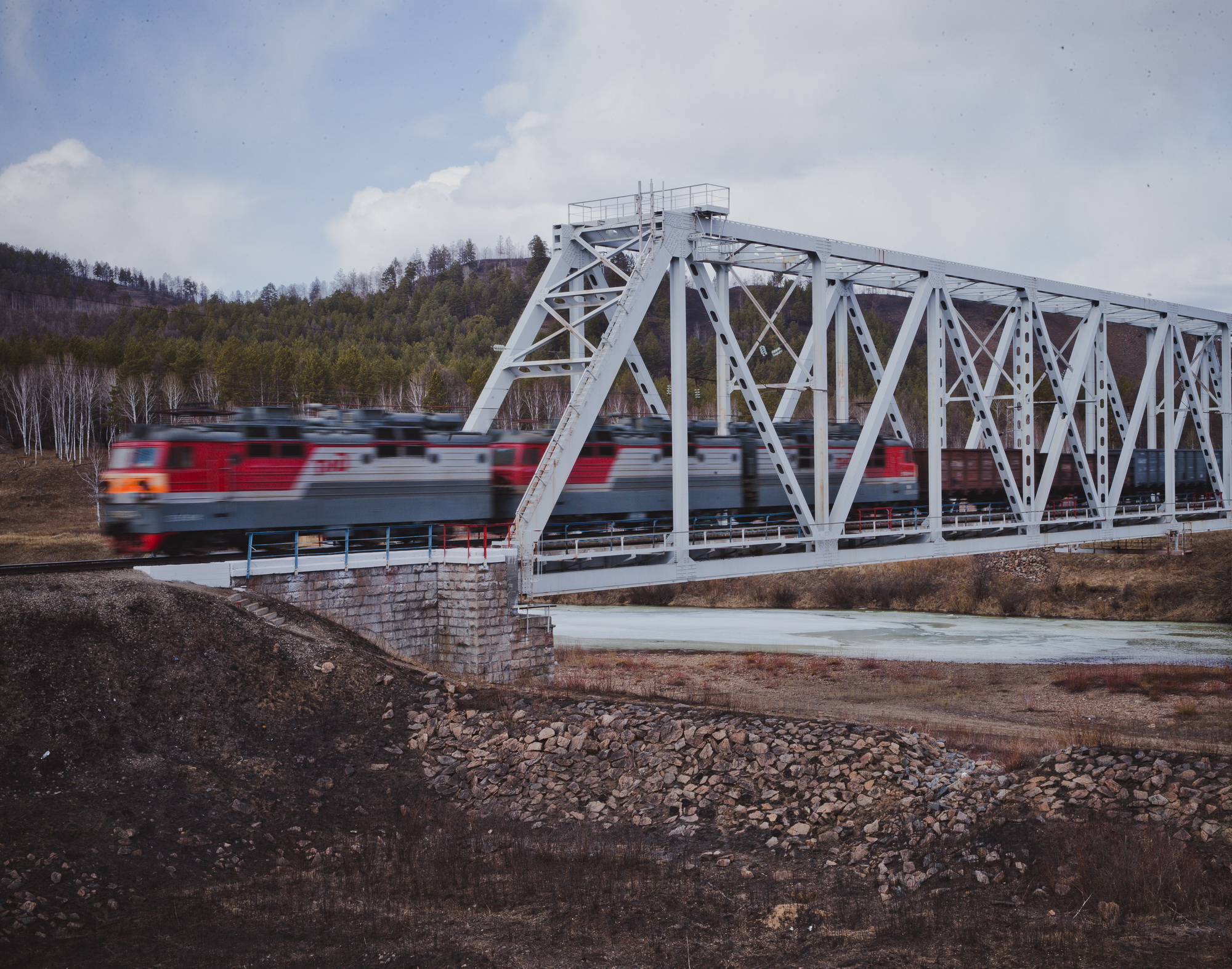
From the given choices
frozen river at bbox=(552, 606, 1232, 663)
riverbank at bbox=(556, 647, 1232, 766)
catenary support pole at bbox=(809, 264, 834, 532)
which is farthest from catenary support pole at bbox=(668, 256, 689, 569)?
frozen river at bbox=(552, 606, 1232, 663)

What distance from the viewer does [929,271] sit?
129 feet

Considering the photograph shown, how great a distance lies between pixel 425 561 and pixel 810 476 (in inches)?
746

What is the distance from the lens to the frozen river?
4147cm

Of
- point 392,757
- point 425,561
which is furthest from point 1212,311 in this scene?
point 392,757

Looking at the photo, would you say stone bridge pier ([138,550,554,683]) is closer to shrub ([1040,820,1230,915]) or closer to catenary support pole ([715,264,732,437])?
catenary support pole ([715,264,732,437])

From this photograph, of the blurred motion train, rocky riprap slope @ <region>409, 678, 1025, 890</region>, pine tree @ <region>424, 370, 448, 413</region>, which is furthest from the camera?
pine tree @ <region>424, 370, 448, 413</region>

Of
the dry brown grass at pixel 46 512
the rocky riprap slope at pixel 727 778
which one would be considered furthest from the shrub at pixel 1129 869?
the dry brown grass at pixel 46 512

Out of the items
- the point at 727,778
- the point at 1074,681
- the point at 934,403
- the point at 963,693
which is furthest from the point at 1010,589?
the point at 727,778

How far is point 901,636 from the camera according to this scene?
157ft

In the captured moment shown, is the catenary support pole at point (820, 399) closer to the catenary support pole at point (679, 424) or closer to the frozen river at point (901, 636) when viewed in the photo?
the catenary support pole at point (679, 424)

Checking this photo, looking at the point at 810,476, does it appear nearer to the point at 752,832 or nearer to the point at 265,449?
the point at 265,449

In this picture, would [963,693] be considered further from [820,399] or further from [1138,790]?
[1138,790]

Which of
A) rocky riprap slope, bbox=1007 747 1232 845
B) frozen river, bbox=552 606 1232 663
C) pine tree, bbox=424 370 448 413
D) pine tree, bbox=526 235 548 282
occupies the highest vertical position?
pine tree, bbox=526 235 548 282

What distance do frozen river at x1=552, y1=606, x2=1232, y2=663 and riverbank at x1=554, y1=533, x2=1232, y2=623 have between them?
5.95 ft
